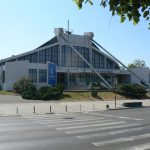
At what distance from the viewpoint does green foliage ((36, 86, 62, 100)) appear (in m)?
55.8

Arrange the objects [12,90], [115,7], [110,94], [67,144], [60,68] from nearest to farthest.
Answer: [115,7], [67,144], [110,94], [12,90], [60,68]

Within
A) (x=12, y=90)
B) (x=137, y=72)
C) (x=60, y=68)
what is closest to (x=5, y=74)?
(x=12, y=90)

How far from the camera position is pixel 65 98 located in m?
57.4

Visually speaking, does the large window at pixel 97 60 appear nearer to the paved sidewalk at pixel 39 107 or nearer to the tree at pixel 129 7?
the paved sidewalk at pixel 39 107

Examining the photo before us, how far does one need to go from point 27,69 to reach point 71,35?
2231cm

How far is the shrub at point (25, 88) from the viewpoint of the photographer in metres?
55.9

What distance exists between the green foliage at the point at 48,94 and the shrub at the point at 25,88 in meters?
0.94

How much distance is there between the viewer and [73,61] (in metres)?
93.0

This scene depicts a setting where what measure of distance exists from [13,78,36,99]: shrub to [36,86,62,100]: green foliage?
0.94m

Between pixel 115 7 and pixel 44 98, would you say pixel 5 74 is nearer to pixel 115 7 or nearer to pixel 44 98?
pixel 44 98

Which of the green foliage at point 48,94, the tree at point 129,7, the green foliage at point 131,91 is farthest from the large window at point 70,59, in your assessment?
the tree at point 129,7

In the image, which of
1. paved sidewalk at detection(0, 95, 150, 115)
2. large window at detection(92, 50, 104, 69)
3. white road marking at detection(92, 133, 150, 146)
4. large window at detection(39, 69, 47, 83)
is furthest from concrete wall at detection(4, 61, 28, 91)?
white road marking at detection(92, 133, 150, 146)

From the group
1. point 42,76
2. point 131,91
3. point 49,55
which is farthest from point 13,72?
point 131,91

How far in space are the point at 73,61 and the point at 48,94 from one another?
37649 millimetres
